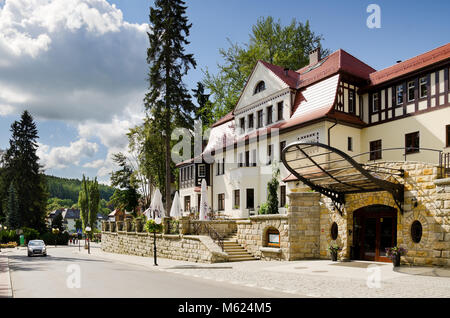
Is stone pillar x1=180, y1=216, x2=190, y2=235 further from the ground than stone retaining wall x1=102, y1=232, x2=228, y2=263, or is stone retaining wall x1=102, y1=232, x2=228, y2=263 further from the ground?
stone pillar x1=180, y1=216, x2=190, y2=235

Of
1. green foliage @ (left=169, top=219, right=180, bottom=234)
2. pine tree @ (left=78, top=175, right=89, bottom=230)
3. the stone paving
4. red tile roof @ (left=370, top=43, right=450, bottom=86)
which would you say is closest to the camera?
the stone paving

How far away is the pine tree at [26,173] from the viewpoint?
58.0 metres

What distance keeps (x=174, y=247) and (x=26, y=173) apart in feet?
141

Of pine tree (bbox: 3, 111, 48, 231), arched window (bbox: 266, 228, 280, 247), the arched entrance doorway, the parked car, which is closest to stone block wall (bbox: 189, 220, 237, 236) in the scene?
arched window (bbox: 266, 228, 280, 247)

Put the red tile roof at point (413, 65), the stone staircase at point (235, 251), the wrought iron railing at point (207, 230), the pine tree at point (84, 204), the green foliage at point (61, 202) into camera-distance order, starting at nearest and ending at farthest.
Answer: the stone staircase at point (235, 251) < the red tile roof at point (413, 65) < the wrought iron railing at point (207, 230) < the pine tree at point (84, 204) < the green foliage at point (61, 202)

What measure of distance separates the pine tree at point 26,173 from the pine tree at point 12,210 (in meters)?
0.57

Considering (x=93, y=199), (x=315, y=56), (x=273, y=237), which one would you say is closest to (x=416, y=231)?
(x=273, y=237)

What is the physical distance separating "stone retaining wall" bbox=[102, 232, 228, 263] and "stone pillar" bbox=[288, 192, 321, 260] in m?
3.70

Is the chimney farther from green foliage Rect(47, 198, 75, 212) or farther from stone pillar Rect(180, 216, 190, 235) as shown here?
green foliage Rect(47, 198, 75, 212)

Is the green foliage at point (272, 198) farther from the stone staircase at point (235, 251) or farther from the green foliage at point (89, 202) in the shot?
the green foliage at point (89, 202)

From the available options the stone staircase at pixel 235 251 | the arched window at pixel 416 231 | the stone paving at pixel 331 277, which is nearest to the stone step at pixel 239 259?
the stone staircase at pixel 235 251

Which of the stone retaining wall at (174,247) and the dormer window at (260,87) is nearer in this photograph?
the stone retaining wall at (174,247)

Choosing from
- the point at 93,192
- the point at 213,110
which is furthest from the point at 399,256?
the point at 93,192

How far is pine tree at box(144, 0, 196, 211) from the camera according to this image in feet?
109
